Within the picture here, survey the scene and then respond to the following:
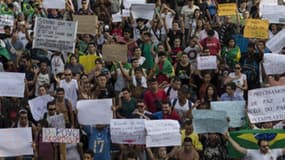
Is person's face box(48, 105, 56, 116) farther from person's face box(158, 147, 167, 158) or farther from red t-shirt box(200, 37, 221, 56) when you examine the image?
red t-shirt box(200, 37, 221, 56)

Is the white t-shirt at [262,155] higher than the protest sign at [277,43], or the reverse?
the protest sign at [277,43]

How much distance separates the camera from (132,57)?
18.1 m

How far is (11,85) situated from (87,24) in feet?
11.0

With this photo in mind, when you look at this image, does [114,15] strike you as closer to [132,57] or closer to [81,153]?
[132,57]

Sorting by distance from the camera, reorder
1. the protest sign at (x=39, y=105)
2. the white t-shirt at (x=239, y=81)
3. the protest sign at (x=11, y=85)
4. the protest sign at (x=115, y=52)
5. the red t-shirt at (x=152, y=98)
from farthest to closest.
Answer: the protest sign at (x=115, y=52) → the white t-shirt at (x=239, y=81) → the red t-shirt at (x=152, y=98) → the protest sign at (x=11, y=85) → the protest sign at (x=39, y=105)

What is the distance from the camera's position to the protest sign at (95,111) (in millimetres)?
14906

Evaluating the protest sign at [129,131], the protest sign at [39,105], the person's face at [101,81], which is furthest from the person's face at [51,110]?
the person's face at [101,81]

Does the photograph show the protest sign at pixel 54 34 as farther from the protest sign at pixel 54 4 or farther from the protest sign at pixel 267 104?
the protest sign at pixel 267 104

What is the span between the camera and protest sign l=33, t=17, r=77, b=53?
693 inches

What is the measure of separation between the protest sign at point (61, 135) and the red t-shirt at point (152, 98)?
6.37ft

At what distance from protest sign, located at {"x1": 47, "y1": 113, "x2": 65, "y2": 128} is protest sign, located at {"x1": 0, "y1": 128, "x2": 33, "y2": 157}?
514 millimetres

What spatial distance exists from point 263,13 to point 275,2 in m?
2.51

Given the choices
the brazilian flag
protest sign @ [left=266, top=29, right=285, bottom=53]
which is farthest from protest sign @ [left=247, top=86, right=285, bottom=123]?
protest sign @ [left=266, top=29, right=285, bottom=53]

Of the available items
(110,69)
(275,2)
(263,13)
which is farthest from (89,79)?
(275,2)
